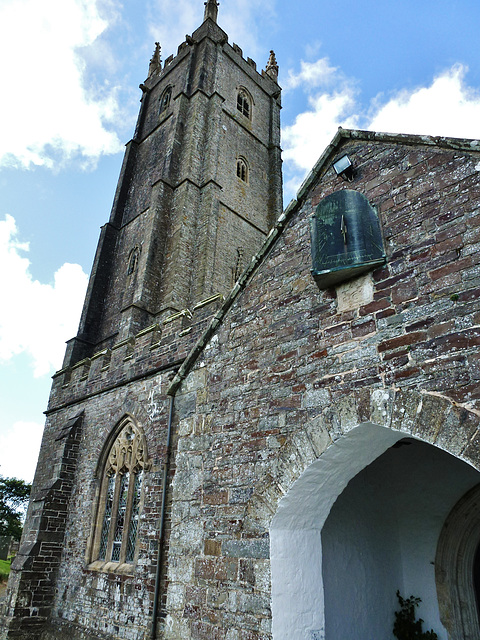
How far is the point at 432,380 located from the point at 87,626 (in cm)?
778

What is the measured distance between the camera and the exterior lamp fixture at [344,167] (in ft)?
16.5

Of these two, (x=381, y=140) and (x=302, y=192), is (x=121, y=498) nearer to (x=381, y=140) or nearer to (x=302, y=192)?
(x=302, y=192)

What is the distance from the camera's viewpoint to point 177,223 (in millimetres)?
16844

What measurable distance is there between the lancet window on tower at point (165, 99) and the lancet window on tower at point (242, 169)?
516cm

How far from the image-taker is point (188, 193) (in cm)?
1733

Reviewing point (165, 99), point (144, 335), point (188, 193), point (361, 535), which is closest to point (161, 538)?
point (361, 535)

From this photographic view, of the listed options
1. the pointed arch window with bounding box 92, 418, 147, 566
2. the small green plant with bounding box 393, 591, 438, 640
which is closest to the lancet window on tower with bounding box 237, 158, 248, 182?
the pointed arch window with bounding box 92, 418, 147, 566

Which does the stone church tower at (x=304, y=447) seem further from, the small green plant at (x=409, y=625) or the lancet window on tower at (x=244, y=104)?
the lancet window on tower at (x=244, y=104)

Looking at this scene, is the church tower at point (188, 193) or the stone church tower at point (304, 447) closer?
the stone church tower at point (304, 447)

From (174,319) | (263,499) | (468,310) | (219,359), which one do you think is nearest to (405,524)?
(263,499)

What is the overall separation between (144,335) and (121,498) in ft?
10.7

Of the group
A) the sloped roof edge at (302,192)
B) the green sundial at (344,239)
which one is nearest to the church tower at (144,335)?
the sloped roof edge at (302,192)

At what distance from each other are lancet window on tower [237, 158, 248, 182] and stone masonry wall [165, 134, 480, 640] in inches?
614

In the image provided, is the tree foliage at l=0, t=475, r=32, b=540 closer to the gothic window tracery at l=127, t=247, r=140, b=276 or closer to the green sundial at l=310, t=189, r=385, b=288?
the gothic window tracery at l=127, t=247, r=140, b=276
